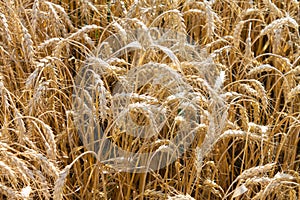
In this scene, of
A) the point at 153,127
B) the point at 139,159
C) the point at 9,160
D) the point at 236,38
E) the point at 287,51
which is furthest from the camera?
the point at 287,51

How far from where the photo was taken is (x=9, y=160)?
1.24 meters

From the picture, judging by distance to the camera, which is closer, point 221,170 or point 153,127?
point 153,127

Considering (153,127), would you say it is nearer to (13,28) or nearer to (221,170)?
(221,170)

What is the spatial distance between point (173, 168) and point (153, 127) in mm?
407

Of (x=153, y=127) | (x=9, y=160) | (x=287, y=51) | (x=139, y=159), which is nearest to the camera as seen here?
(x=9, y=160)

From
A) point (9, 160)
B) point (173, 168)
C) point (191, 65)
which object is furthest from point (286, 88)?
point (9, 160)

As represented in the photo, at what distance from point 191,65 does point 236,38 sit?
0.35 meters

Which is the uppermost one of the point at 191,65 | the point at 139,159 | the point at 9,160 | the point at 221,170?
the point at 191,65

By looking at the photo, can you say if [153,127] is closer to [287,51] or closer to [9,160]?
[9,160]

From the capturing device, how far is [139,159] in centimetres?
152

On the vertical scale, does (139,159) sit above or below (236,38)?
below

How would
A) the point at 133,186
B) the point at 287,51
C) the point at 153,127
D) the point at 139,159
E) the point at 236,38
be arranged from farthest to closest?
the point at 287,51
the point at 236,38
the point at 133,186
the point at 139,159
the point at 153,127

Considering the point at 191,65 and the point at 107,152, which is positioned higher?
the point at 191,65

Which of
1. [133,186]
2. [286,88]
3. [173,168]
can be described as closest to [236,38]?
[286,88]
